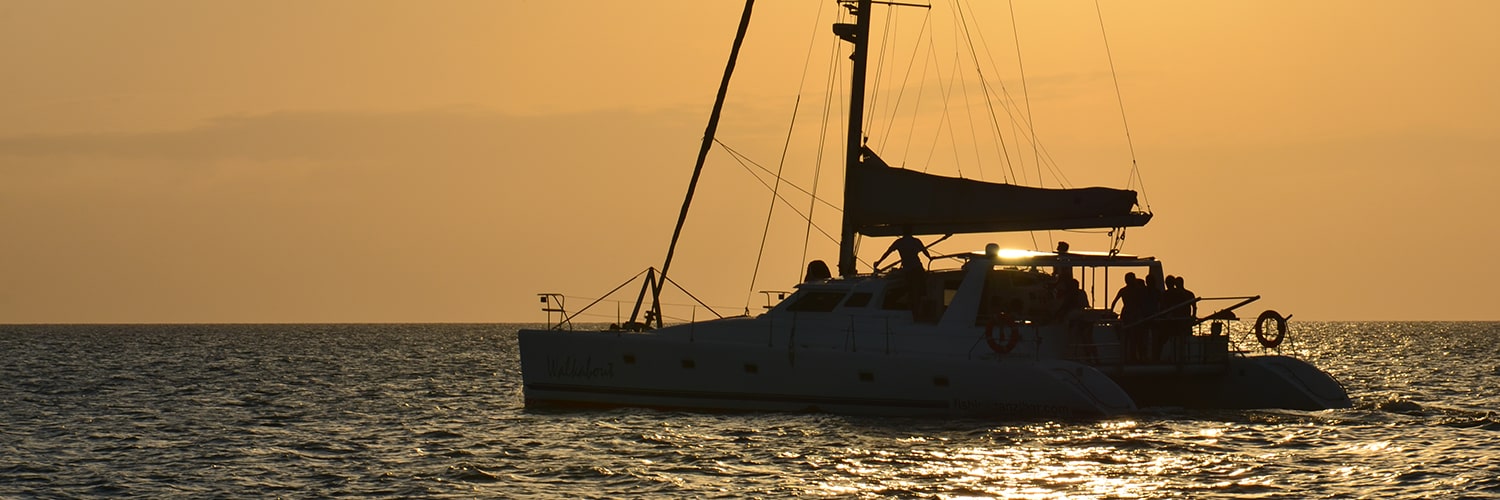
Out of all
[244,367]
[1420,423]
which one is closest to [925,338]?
[1420,423]

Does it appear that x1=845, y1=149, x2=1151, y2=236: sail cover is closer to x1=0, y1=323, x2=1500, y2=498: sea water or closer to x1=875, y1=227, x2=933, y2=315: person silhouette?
x1=875, y1=227, x2=933, y2=315: person silhouette

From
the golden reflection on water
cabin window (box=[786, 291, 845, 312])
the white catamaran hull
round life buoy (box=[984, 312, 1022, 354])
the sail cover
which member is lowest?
the golden reflection on water

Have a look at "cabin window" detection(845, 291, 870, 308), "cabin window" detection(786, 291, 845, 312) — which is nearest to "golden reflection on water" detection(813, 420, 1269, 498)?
"cabin window" detection(845, 291, 870, 308)

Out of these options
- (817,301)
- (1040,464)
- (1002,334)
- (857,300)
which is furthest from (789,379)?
(1040,464)

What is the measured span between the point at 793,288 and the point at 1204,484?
9.24 m

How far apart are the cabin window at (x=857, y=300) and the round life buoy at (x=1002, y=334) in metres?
2.05

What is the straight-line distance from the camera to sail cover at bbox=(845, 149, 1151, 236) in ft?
82.2

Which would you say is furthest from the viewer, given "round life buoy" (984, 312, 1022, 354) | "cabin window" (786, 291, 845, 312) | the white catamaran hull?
"cabin window" (786, 291, 845, 312)

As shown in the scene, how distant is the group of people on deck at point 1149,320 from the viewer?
79.3 ft

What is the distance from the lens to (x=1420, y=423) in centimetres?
2336

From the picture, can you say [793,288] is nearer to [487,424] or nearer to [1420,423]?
[487,424]

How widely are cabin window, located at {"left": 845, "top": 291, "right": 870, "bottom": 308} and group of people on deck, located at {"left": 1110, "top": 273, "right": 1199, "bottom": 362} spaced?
3.40 metres

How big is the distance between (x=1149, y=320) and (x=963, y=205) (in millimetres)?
3171

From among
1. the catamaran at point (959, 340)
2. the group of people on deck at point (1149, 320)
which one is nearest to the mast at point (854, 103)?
the catamaran at point (959, 340)
